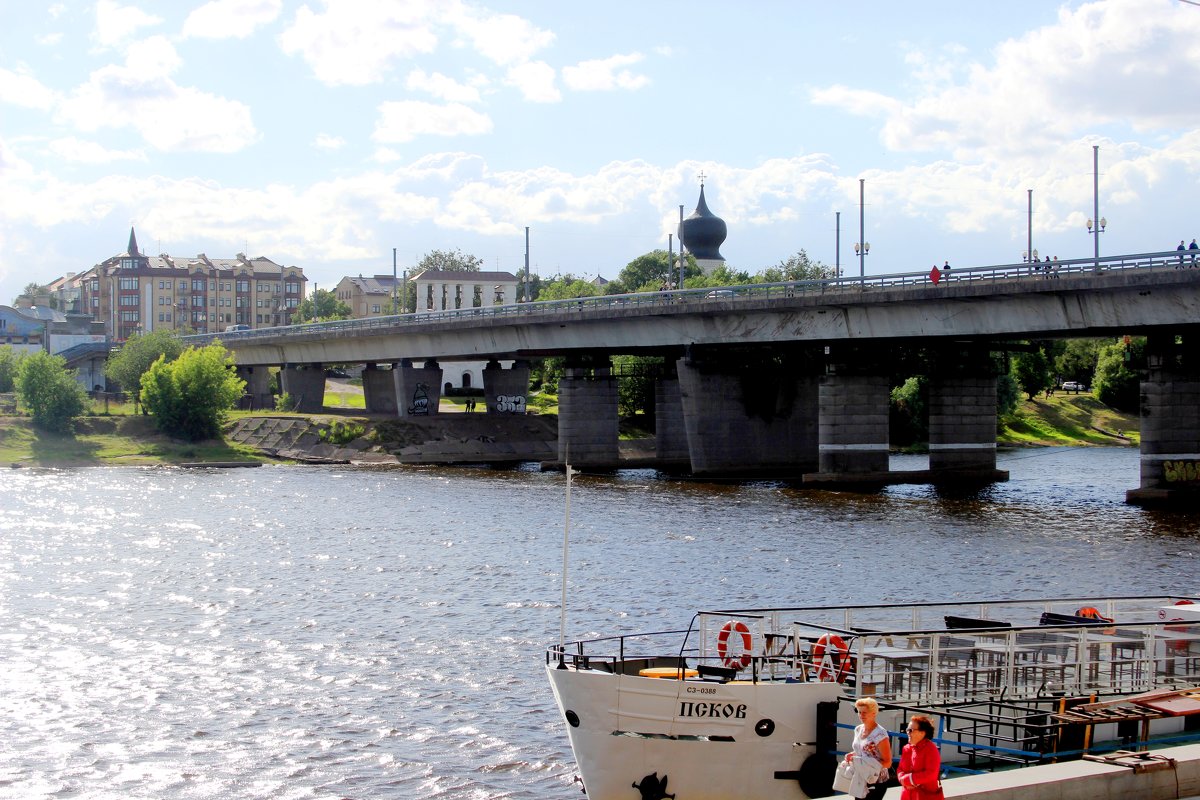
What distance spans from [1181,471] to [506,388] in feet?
238

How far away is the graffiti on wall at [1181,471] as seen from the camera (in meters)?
73.4

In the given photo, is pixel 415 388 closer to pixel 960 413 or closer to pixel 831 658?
pixel 960 413

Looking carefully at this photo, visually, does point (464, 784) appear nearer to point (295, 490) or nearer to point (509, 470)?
point (295, 490)

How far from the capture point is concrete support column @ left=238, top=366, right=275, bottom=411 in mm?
158750

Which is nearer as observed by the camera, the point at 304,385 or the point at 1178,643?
the point at 1178,643

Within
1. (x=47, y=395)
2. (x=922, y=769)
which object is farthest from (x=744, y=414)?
(x=922, y=769)

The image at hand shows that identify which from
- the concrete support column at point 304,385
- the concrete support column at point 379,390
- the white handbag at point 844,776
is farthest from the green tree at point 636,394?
the white handbag at point 844,776

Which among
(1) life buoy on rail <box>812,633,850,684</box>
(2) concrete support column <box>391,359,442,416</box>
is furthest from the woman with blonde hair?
(2) concrete support column <box>391,359,442,416</box>

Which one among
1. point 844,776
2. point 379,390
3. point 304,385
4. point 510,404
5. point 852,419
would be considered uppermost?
point 304,385

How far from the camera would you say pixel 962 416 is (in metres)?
91.7

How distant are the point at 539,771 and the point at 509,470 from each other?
3311 inches

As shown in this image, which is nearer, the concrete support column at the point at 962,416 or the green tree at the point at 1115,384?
the concrete support column at the point at 962,416

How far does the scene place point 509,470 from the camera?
111 m

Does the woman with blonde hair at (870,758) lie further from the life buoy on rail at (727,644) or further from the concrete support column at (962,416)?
the concrete support column at (962,416)
